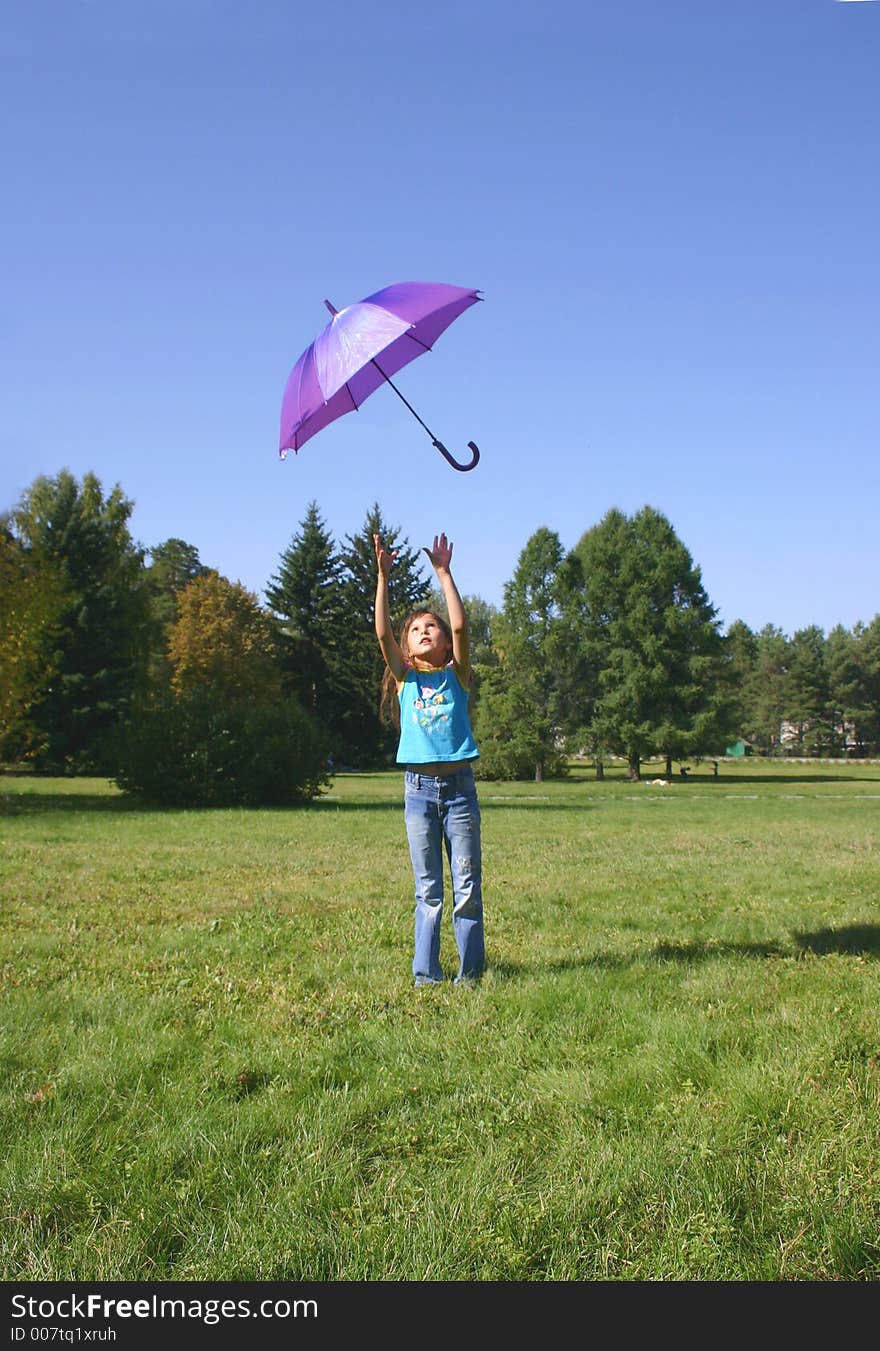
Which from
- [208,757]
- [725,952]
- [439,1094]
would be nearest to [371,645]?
[208,757]

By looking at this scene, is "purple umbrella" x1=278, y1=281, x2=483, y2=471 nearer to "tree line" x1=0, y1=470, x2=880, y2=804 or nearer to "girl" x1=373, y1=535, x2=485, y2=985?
"girl" x1=373, y1=535, x2=485, y2=985

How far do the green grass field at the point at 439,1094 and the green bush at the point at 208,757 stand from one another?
13726 mm

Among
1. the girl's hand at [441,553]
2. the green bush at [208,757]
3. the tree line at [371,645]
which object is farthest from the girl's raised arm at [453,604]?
the tree line at [371,645]

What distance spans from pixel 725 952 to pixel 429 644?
2753 millimetres

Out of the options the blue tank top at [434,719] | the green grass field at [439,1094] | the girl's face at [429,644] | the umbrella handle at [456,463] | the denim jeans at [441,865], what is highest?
the umbrella handle at [456,463]

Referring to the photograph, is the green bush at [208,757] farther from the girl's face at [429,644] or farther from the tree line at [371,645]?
the girl's face at [429,644]

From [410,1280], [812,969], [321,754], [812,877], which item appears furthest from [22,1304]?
[321,754]

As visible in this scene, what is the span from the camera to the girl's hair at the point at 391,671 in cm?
559

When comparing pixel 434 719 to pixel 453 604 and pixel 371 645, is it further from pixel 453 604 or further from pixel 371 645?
pixel 371 645

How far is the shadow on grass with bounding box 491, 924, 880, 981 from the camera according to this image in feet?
18.6

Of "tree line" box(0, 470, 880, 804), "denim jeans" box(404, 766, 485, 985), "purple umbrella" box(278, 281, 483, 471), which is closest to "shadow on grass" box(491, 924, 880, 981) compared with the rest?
"denim jeans" box(404, 766, 485, 985)

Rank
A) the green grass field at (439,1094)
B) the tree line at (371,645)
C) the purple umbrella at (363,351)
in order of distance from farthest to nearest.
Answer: the tree line at (371,645), the purple umbrella at (363,351), the green grass field at (439,1094)

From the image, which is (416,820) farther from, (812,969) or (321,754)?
(321,754)

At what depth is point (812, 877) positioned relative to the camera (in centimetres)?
963
